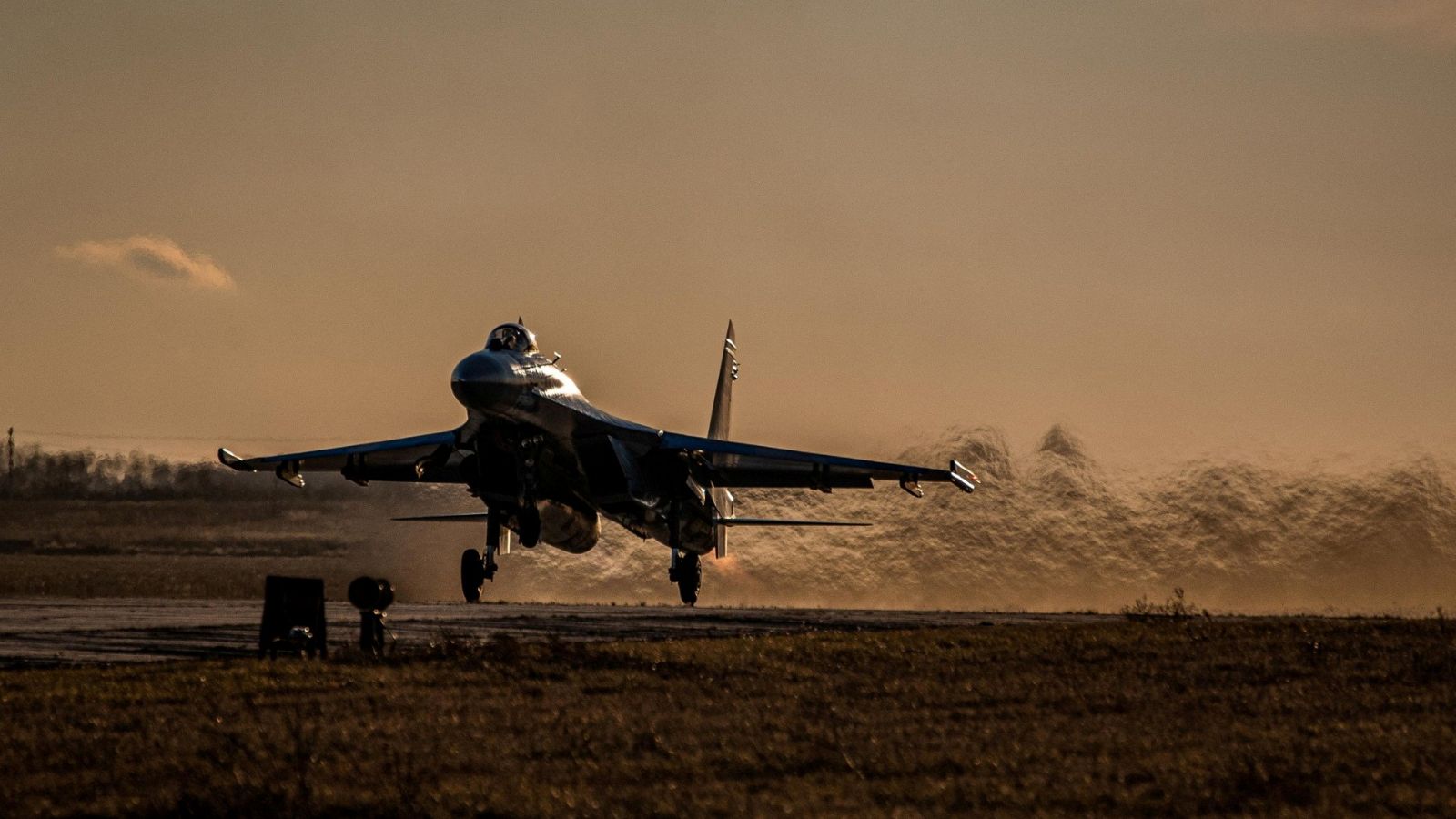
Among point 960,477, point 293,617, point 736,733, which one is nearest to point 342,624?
point 293,617

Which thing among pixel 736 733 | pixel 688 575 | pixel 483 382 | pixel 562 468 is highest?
pixel 483 382

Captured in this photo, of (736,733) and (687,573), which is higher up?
(687,573)

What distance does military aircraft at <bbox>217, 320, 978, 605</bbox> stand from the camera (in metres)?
30.3

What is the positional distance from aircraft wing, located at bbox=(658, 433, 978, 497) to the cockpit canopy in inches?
209

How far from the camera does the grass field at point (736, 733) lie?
10.8 metres

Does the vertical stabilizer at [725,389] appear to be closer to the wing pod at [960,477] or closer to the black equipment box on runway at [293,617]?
the wing pod at [960,477]

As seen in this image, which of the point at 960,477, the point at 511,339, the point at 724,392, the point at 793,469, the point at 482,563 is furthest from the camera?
the point at 724,392

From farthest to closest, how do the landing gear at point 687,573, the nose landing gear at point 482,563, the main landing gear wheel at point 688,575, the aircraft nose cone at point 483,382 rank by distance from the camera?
the main landing gear wheel at point 688,575 < the landing gear at point 687,573 < the nose landing gear at point 482,563 < the aircraft nose cone at point 483,382

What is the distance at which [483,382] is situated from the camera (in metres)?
28.6

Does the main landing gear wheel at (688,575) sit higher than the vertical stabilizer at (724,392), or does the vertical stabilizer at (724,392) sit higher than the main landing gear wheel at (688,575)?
the vertical stabilizer at (724,392)

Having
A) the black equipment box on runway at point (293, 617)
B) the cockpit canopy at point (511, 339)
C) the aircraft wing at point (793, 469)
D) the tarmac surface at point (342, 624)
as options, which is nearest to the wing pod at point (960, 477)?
the aircraft wing at point (793, 469)

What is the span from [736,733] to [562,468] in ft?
61.5

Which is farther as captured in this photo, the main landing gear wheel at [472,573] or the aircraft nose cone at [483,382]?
the main landing gear wheel at [472,573]

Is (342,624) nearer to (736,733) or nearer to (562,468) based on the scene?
(562,468)
